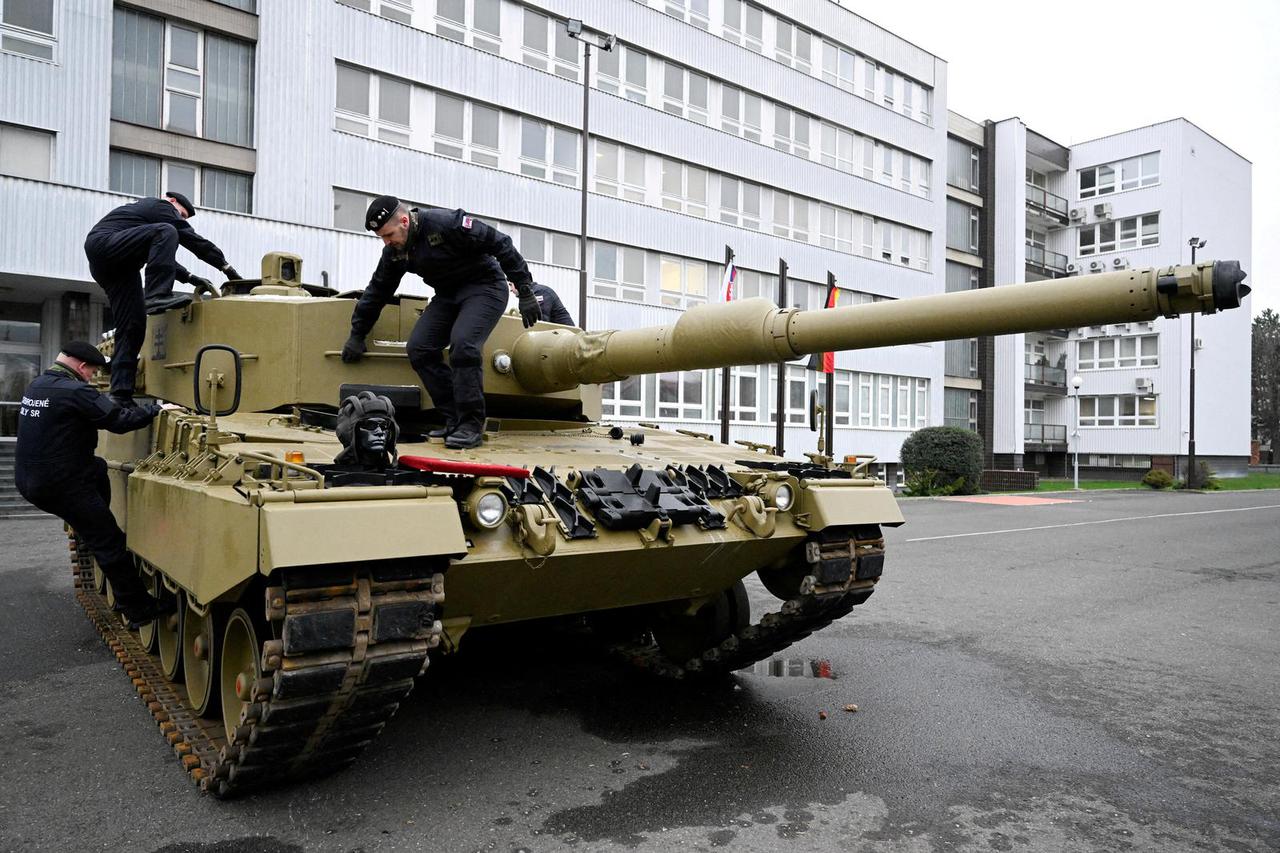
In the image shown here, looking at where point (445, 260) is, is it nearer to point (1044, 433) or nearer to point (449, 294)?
point (449, 294)

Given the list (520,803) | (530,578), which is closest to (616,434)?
(530,578)

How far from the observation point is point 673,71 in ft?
84.4

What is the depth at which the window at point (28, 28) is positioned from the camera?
16.5m

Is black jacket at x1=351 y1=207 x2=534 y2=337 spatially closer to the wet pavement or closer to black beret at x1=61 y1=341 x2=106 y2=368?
black beret at x1=61 y1=341 x2=106 y2=368

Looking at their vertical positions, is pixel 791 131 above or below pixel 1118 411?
above

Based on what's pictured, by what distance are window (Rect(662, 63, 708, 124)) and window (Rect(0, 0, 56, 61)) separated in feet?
46.2

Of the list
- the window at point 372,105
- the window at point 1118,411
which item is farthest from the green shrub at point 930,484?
the window at point 1118,411

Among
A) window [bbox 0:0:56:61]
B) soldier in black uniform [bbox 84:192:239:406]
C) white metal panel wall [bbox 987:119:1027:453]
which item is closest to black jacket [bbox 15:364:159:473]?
soldier in black uniform [bbox 84:192:239:406]

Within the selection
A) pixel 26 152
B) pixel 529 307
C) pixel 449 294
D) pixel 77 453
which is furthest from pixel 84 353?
pixel 26 152

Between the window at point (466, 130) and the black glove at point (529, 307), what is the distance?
1636cm

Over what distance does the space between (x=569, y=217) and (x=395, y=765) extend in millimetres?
19419

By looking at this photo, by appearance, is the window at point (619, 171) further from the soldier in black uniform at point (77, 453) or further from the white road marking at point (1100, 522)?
the soldier in black uniform at point (77, 453)

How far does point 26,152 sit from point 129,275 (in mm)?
12968

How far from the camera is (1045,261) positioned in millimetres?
43906
